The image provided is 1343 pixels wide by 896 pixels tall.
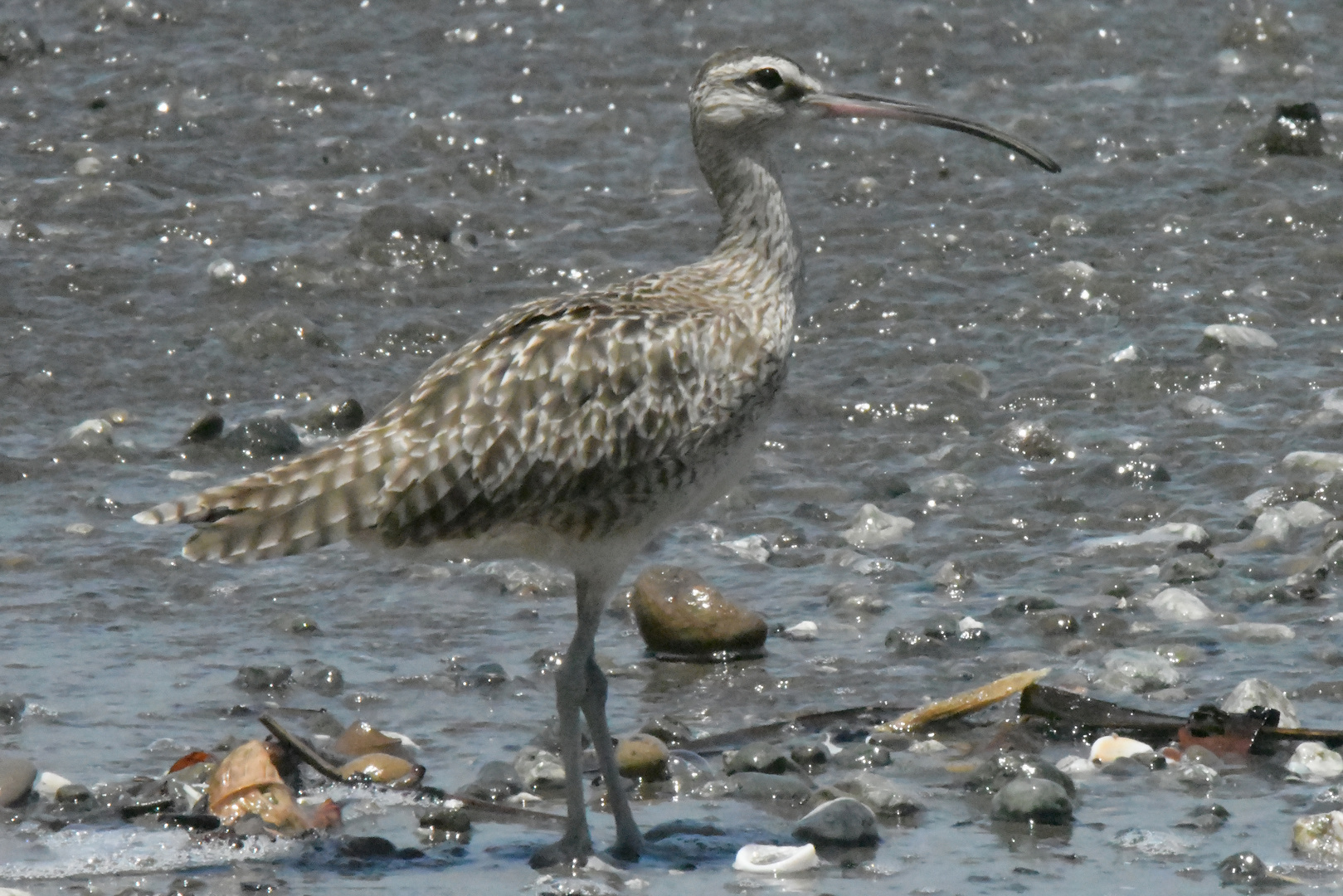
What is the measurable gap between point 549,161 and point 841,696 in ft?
19.4

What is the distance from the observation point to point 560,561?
6.41 metres

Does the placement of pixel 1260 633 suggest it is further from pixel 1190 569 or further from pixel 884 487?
pixel 884 487

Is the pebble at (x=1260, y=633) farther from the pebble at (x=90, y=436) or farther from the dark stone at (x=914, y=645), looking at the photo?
the pebble at (x=90, y=436)

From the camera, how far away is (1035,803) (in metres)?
6.01

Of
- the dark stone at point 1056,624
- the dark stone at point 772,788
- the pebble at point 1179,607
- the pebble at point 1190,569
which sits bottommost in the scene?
the dark stone at point 772,788

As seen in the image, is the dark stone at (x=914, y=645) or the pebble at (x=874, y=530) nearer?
the dark stone at (x=914, y=645)

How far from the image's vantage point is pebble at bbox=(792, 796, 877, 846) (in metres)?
5.90

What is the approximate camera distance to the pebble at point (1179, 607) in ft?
24.6

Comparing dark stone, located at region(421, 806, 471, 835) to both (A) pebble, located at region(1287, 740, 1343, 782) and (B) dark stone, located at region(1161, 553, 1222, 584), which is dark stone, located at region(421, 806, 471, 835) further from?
(B) dark stone, located at region(1161, 553, 1222, 584)

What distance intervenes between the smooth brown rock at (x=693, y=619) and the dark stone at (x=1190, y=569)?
1.56m

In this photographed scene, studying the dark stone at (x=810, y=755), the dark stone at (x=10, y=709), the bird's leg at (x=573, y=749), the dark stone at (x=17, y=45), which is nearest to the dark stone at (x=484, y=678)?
the bird's leg at (x=573, y=749)

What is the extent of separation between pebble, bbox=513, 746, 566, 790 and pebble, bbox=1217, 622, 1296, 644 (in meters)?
2.42

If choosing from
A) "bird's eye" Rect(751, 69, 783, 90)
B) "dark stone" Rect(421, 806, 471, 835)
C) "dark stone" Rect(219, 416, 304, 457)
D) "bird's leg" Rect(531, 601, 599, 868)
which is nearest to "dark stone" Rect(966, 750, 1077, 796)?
"bird's leg" Rect(531, 601, 599, 868)

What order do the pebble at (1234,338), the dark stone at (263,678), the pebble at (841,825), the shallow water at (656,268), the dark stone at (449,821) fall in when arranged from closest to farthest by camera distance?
the pebble at (841,825), the dark stone at (449,821), the shallow water at (656,268), the dark stone at (263,678), the pebble at (1234,338)
